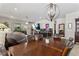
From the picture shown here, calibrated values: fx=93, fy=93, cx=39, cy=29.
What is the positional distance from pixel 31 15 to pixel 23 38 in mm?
330

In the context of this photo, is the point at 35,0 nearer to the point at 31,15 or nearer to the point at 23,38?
the point at 31,15

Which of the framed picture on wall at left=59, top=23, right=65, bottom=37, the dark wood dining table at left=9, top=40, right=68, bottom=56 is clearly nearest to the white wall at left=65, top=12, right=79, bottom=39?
the framed picture on wall at left=59, top=23, right=65, bottom=37

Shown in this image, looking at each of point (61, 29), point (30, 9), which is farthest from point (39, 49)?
point (30, 9)

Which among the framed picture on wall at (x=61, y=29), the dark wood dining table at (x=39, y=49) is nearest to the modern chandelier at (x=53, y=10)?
the framed picture on wall at (x=61, y=29)

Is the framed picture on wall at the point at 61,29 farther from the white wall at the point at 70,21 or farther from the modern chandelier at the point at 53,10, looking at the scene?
the modern chandelier at the point at 53,10

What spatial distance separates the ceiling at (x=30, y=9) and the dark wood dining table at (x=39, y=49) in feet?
1.17

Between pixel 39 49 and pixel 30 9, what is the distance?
55 centimetres

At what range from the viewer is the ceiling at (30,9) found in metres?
1.24

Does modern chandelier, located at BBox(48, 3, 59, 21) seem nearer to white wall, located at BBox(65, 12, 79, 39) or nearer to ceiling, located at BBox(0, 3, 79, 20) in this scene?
ceiling, located at BBox(0, 3, 79, 20)

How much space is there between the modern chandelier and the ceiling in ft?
0.14

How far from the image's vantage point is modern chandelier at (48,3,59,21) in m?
1.29

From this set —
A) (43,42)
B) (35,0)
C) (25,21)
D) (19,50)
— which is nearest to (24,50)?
(19,50)

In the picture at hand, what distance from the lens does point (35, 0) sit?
1.31m

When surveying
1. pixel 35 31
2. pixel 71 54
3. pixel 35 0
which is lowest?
pixel 71 54
